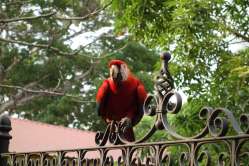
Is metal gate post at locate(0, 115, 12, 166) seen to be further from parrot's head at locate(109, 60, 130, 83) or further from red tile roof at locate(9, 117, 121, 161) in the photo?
red tile roof at locate(9, 117, 121, 161)

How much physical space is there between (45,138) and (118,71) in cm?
552

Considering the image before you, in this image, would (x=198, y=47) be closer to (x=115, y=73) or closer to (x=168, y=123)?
(x=115, y=73)

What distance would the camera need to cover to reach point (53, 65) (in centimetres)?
923

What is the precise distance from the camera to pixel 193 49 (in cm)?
353

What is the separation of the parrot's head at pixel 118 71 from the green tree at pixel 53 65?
6170 mm

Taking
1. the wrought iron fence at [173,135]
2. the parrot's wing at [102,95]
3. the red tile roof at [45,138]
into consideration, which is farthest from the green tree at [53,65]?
the wrought iron fence at [173,135]

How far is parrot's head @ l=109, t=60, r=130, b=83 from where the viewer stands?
1847 millimetres

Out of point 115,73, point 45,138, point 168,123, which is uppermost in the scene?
point 115,73

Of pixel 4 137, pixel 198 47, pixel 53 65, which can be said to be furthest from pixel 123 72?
pixel 53 65

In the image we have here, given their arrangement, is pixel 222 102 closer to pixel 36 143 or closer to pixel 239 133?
pixel 239 133

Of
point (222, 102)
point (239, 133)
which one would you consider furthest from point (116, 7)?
point (239, 133)

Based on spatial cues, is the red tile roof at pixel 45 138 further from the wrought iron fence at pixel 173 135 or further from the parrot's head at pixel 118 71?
the wrought iron fence at pixel 173 135

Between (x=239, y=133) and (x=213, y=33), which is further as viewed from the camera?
(x=213, y=33)

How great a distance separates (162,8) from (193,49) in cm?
99
